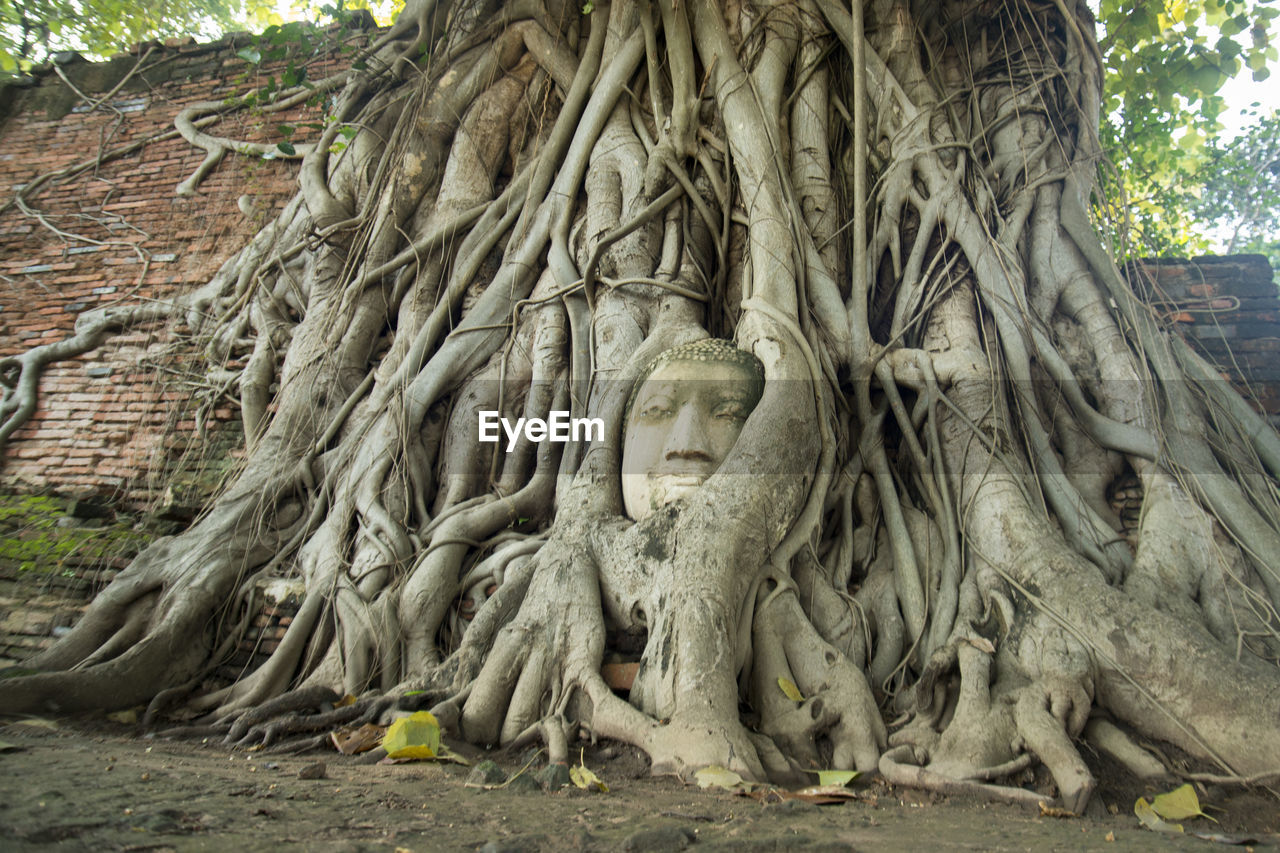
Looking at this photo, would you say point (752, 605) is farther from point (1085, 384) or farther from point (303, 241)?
point (303, 241)

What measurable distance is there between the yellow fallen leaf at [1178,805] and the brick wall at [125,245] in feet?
13.8

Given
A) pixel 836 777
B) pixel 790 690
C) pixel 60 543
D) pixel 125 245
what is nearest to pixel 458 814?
pixel 836 777

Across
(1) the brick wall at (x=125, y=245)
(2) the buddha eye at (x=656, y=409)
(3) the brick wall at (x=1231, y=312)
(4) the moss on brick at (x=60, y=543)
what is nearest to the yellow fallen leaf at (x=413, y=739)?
(2) the buddha eye at (x=656, y=409)

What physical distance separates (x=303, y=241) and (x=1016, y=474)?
3938mm

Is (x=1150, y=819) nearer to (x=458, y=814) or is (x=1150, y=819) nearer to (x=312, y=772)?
(x=458, y=814)

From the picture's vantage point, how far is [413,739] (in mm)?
1905

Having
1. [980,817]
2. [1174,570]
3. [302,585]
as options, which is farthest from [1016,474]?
[302,585]

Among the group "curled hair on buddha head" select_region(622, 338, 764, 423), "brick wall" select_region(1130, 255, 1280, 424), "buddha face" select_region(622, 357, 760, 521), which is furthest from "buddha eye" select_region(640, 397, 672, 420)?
"brick wall" select_region(1130, 255, 1280, 424)

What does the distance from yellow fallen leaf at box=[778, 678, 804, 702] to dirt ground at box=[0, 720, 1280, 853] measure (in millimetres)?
308

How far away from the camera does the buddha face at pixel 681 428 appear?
105 inches

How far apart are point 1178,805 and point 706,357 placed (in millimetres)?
1879

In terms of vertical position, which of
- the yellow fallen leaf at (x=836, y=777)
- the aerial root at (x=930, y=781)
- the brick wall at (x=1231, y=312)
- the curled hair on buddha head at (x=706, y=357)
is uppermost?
the brick wall at (x=1231, y=312)

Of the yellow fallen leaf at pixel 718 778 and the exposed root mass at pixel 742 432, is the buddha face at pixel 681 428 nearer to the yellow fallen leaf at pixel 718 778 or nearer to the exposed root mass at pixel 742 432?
the exposed root mass at pixel 742 432

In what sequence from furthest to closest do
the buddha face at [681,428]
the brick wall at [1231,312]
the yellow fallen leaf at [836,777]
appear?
the brick wall at [1231,312], the buddha face at [681,428], the yellow fallen leaf at [836,777]
